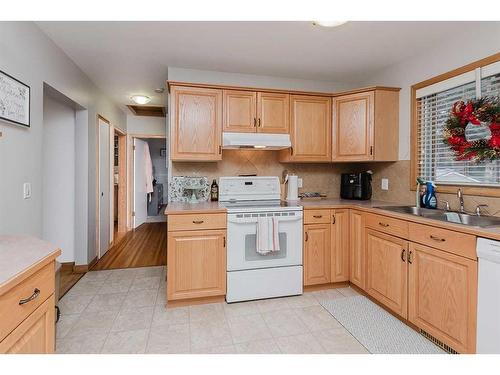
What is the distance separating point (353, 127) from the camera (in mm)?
3031

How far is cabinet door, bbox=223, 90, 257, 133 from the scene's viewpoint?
2885 mm

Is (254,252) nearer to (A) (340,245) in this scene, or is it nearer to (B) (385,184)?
(A) (340,245)

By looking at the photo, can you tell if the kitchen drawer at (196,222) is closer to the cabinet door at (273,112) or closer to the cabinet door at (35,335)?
the cabinet door at (273,112)

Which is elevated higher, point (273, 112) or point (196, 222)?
point (273, 112)

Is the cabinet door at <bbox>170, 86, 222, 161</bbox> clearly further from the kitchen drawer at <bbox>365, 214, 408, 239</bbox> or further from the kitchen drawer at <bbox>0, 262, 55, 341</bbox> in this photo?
the kitchen drawer at <bbox>0, 262, 55, 341</bbox>

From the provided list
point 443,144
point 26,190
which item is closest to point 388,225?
point 443,144

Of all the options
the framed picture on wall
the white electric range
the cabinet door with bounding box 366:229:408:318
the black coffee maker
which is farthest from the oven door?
the framed picture on wall

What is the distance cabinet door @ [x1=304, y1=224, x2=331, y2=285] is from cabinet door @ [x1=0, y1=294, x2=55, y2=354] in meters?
2.07

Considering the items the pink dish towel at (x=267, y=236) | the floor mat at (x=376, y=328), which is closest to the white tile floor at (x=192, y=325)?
the floor mat at (x=376, y=328)

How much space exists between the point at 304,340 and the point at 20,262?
5.77 feet

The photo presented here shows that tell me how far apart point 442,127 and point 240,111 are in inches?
73.4
